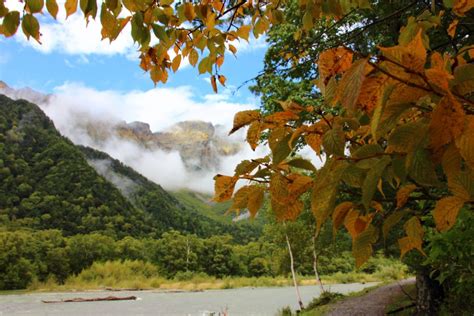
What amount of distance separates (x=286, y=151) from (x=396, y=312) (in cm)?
1130

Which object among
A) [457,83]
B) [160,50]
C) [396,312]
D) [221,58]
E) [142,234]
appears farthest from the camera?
[142,234]

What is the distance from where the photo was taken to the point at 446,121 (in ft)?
1.48

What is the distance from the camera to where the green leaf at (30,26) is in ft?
3.67

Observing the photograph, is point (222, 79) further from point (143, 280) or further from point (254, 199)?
point (143, 280)

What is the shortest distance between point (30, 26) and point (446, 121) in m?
1.06

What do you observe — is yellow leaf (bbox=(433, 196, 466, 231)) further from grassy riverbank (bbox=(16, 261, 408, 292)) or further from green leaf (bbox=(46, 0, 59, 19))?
grassy riverbank (bbox=(16, 261, 408, 292))

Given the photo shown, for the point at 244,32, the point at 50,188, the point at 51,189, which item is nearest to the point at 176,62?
the point at 244,32

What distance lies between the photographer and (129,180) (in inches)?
4053

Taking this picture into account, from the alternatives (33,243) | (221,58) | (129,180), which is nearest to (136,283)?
(33,243)

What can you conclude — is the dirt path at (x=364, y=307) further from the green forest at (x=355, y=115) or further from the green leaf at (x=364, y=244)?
the green leaf at (x=364, y=244)

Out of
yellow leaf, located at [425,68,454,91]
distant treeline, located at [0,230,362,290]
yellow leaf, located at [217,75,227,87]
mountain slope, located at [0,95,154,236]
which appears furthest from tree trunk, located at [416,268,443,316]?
mountain slope, located at [0,95,154,236]

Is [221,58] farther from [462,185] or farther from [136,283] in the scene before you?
[136,283]

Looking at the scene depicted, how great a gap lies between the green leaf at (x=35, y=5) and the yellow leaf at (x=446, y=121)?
99 centimetres

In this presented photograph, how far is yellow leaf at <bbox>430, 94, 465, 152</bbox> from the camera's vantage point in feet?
1.45
